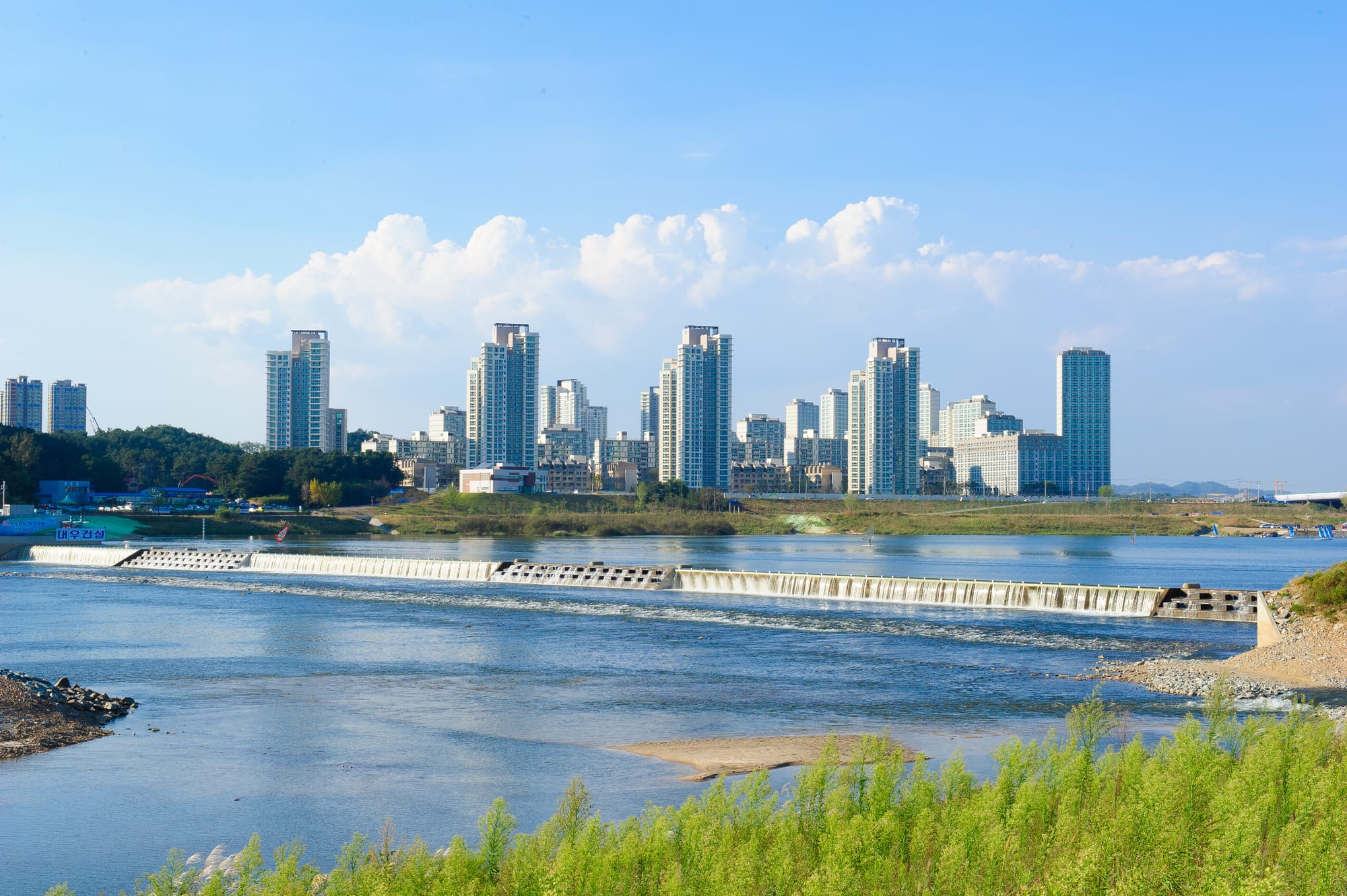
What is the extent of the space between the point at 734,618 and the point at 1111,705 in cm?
2352

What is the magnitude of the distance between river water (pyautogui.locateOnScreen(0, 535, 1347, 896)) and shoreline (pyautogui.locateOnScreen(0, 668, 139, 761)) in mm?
499

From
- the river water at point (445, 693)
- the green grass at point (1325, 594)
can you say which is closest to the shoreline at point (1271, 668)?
the green grass at point (1325, 594)

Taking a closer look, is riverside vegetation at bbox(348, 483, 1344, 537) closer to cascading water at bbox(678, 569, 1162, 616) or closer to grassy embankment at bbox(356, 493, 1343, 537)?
grassy embankment at bbox(356, 493, 1343, 537)

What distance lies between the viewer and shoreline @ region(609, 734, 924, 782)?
67.2 feet

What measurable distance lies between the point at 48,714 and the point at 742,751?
49.8 feet

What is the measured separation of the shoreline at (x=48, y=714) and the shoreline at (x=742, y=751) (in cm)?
1137

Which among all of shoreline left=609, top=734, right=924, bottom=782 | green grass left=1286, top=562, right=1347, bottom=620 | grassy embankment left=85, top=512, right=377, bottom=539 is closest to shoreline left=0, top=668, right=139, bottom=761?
shoreline left=609, top=734, right=924, bottom=782

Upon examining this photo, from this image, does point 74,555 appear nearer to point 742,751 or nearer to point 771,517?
point 742,751

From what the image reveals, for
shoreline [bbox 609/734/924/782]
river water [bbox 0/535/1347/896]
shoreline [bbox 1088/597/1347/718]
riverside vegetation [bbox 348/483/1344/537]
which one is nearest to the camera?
river water [bbox 0/535/1347/896]

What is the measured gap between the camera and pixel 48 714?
957 inches

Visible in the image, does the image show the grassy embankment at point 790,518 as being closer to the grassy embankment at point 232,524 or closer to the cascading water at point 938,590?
the grassy embankment at point 232,524

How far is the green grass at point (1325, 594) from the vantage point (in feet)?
119

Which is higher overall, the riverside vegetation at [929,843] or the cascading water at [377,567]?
the riverside vegetation at [929,843]

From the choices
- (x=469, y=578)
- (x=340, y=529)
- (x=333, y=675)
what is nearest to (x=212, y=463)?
(x=340, y=529)
